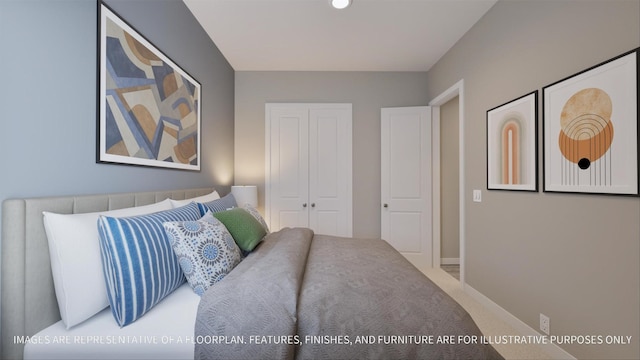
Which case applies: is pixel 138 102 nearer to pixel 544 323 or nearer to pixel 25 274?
pixel 25 274

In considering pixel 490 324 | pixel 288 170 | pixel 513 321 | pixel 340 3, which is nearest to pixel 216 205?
pixel 288 170

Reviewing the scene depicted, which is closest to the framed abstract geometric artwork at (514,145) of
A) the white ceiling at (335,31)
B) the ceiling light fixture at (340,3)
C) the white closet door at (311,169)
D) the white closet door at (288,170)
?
the white ceiling at (335,31)

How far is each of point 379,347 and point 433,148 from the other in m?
3.00

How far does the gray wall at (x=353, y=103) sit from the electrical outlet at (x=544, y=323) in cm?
191

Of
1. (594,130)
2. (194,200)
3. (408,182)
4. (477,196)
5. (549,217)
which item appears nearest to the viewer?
(594,130)

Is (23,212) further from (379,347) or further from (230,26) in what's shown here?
(230,26)

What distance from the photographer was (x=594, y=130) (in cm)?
137

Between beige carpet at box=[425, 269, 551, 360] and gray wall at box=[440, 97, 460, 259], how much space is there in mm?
793

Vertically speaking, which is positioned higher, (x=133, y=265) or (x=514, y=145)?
(x=514, y=145)

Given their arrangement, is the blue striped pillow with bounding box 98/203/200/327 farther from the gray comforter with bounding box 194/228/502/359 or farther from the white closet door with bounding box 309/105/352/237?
the white closet door with bounding box 309/105/352/237

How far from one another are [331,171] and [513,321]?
2.41 m

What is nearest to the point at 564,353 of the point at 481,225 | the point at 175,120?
the point at 481,225

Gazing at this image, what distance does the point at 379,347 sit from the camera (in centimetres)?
90

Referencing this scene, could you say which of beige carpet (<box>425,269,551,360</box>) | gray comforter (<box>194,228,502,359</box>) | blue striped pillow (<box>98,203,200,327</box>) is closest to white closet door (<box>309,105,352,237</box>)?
beige carpet (<box>425,269,551,360</box>)
